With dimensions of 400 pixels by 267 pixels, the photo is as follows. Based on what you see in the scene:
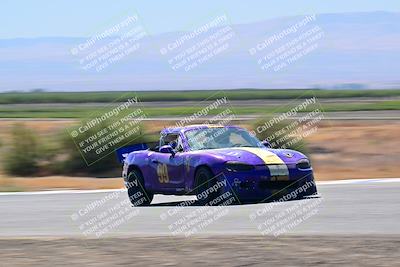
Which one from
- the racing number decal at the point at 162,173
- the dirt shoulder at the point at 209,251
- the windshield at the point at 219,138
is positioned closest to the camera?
the dirt shoulder at the point at 209,251

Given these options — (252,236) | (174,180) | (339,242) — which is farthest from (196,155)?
(339,242)

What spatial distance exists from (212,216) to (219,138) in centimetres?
283

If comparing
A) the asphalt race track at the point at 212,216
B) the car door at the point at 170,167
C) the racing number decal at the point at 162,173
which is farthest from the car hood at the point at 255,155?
the racing number decal at the point at 162,173

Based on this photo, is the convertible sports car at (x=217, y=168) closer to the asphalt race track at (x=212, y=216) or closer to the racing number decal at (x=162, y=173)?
the racing number decal at (x=162, y=173)

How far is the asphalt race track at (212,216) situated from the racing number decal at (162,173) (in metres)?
0.44

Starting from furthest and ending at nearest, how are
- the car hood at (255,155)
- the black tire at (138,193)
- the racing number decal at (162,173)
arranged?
the black tire at (138,193) → the racing number decal at (162,173) → the car hood at (255,155)

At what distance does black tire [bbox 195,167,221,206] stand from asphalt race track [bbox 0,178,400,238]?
0.37 m

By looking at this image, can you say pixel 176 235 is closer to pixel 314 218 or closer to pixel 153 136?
pixel 314 218

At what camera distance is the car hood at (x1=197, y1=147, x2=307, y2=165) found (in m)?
15.7

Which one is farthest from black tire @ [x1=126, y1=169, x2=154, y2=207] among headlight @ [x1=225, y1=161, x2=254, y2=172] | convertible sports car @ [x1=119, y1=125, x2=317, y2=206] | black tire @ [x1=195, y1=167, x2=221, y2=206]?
headlight @ [x1=225, y1=161, x2=254, y2=172]

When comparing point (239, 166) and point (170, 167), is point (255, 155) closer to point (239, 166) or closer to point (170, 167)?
point (239, 166)

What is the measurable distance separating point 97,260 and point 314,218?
4364 millimetres

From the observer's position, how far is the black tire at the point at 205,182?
1559 centimetres

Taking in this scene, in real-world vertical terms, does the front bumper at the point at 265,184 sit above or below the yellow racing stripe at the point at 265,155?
below
